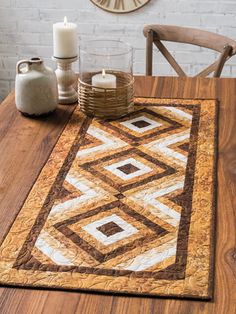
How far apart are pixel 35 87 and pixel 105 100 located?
0.20 metres

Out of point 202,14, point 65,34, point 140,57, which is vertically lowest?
point 140,57

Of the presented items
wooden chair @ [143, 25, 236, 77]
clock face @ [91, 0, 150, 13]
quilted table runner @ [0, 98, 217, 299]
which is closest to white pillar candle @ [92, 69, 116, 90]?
quilted table runner @ [0, 98, 217, 299]

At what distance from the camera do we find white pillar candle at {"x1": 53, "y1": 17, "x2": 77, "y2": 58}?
1.80 meters

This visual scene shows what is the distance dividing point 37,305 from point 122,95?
832 millimetres

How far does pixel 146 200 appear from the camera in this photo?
4.51 ft

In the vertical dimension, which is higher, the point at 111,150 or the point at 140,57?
the point at 111,150

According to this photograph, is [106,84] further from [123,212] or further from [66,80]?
[123,212]

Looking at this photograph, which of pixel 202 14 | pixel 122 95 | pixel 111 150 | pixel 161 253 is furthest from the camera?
pixel 202 14

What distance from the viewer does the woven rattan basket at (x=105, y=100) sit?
176 centimetres

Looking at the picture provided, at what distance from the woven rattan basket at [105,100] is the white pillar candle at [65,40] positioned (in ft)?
0.31

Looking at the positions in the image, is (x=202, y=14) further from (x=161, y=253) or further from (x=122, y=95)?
(x=161, y=253)

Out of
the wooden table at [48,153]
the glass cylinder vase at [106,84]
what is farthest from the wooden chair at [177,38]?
the glass cylinder vase at [106,84]

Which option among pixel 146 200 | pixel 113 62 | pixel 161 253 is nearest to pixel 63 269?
pixel 161 253

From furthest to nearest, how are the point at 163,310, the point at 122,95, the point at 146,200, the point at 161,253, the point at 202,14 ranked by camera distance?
the point at 202,14, the point at 122,95, the point at 146,200, the point at 161,253, the point at 163,310
